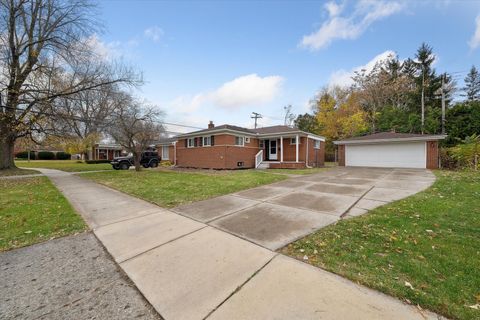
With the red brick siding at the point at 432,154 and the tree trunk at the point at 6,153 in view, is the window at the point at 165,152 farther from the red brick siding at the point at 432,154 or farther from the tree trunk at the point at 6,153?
the red brick siding at the point at 432,154

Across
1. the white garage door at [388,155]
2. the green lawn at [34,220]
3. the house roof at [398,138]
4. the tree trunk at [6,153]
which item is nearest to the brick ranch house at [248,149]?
the white garage door at [388,155]

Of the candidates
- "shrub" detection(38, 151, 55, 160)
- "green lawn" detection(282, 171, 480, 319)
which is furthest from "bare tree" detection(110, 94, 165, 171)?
"shrub" detection(38, 151, 55, 160)

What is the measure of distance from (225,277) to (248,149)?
15799 mm

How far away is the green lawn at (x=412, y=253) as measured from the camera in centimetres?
212

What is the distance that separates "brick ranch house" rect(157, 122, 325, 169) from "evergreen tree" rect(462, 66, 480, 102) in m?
32.0

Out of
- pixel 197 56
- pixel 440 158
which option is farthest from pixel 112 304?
pixel 440 158

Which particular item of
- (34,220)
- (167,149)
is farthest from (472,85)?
(34,220)

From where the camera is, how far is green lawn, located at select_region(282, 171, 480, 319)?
6.95 feet

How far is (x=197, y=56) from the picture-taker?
47.1 feet

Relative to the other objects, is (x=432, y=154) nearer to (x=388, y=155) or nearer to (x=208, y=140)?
(x=388, y=155)

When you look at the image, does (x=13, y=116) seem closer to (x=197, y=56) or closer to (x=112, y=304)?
(x=197, y=56)

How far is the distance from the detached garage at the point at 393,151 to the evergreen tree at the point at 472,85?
2864cm

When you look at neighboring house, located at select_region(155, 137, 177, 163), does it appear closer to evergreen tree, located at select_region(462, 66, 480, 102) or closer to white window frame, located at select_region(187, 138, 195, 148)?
white window frame, located at select_region(187, 138, 195, 148)

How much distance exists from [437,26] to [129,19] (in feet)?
68.3
